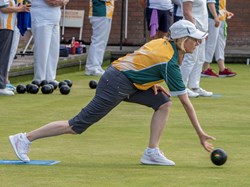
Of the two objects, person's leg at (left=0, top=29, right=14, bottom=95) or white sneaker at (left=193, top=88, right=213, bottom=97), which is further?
white sneaker at (left=193, top=88, right=213, bottom=97)

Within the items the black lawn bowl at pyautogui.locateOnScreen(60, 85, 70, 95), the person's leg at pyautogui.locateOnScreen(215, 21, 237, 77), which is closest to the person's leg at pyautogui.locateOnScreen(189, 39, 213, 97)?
the black lawn bowl at pyautogui.locateOnScreen(60, 85, 70, 95)

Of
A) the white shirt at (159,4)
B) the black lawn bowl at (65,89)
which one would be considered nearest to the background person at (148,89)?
the black lawn bowl at (65,89)

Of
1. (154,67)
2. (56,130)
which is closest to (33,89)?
(56,130)

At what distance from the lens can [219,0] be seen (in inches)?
667

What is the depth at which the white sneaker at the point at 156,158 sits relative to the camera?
821 centimetres

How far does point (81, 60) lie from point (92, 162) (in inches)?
435

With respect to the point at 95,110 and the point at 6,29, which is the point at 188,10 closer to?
the point at 6,29

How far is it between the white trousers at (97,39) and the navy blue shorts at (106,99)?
29.2 feet

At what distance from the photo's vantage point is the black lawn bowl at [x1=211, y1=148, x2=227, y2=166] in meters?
8.02

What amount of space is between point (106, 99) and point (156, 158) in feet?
2.16

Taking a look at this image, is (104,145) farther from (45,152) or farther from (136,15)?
(136,15)

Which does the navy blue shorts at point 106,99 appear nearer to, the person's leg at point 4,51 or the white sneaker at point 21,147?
the white sneaker at point 21,147

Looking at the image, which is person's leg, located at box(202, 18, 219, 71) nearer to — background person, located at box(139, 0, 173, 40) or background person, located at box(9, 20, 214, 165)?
background person, located at box(139, 0, 173, 40)

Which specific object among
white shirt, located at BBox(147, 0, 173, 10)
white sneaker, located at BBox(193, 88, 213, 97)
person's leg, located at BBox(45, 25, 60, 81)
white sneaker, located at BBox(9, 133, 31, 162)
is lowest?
white sneaker, located at BBox(193, 88, 213, 97)
